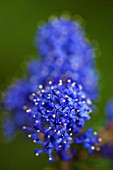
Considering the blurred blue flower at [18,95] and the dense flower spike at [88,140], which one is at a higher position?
the blurred blue flower at [18,95]

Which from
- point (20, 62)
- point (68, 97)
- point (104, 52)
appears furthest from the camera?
point (104, 52)

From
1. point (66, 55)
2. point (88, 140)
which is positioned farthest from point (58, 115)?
point (66, 55)

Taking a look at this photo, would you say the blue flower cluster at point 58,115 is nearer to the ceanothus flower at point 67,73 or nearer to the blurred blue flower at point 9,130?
the ceanothus flower at point 67,73

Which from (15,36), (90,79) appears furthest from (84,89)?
(15,36)

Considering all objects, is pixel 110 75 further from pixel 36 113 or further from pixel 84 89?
pixel 36 113

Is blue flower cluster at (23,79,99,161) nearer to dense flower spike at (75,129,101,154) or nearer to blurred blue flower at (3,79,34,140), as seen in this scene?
dense flower spike at (75,129,101,154)

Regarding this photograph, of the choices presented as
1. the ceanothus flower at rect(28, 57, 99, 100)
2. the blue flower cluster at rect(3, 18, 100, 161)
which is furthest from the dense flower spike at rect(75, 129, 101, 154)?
the ceanothus flower at rect(28, 57, 99, 100)

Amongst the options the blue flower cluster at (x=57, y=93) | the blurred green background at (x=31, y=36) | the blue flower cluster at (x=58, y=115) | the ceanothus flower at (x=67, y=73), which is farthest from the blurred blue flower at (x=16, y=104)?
the blurred green background at (x=31, y=36)
